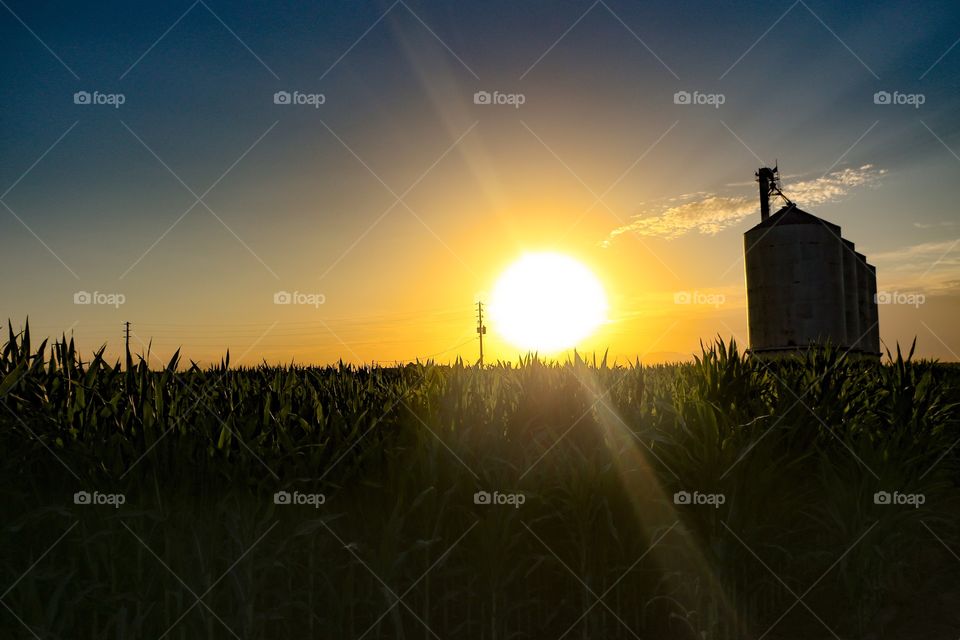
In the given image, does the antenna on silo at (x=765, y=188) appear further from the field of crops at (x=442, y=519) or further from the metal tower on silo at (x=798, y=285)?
the field of crops at (x=442, y=519)

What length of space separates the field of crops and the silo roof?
2494cm

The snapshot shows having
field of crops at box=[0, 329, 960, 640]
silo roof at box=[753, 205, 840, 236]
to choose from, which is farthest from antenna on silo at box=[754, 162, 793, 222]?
field of crops at box=[0, 329, 960, 640]

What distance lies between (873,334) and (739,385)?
102 feet

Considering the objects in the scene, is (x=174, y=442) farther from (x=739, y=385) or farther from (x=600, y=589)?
(x=739, y=385)

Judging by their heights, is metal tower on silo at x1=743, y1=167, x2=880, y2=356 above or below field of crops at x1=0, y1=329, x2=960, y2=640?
above

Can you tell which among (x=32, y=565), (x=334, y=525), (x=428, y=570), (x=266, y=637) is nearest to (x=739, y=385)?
(x=428, y=570)

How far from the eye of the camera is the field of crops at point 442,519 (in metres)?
5.58

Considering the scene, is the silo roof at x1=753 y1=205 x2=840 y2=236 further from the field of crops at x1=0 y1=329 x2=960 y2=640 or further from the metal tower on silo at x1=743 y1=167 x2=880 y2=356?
the field of crops at x1=0 y1=329 x2=960 y2=640

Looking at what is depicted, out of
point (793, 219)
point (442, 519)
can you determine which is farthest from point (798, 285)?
point (442, 519)

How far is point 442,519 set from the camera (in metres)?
6.25

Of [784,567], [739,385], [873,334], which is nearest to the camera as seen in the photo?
[784,567]

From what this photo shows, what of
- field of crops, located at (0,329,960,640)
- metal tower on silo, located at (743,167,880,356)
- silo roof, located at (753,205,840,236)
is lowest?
field of crops, located at (0,329,960,640)

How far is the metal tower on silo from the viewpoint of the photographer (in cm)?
2931

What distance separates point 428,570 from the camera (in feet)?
19.4
